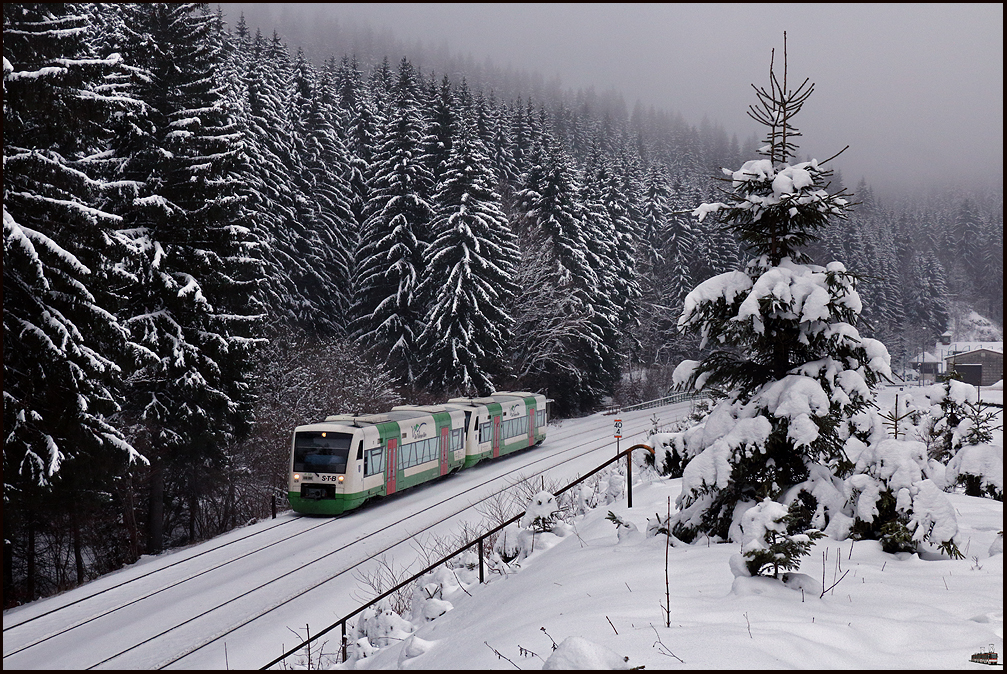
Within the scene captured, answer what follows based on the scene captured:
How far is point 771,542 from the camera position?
5855 millimetres

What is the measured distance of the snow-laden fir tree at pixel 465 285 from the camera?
35250 millimetres

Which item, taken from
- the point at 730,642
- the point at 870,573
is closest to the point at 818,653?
the point at 730,642

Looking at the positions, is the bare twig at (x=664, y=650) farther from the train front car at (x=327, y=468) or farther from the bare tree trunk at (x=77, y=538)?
the bare tree trunk at (x=77, y=538)

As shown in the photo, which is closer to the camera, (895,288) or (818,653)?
(818,653)

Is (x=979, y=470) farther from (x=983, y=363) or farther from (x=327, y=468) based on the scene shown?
(x=983, y=363)

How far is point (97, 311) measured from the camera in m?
13.8

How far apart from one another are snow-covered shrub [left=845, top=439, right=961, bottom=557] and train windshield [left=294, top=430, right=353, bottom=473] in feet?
48.4

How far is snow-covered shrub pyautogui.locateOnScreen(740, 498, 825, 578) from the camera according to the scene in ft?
18.5

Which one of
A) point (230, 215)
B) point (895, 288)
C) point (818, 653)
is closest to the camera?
point (818, 653)

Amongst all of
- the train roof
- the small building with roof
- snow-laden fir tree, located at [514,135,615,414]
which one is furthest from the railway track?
the small building with roof

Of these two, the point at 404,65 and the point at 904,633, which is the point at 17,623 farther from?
the point at 404,65

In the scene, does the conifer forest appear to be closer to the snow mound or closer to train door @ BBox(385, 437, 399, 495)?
train door @ BBox(385, 437, 399, 495)

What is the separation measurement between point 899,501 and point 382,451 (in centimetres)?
1622

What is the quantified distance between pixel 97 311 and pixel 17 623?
6.04m
